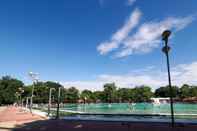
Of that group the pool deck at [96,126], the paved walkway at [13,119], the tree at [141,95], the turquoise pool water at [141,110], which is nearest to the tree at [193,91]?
the tree at [141,95]

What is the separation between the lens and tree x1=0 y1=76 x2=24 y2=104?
311ft

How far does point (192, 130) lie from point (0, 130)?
34.6 ft

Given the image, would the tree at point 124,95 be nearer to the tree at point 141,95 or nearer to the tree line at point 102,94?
the tree line at point 102,94

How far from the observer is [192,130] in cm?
1356

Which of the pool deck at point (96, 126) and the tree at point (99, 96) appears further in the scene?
the tree at point (99, 96)

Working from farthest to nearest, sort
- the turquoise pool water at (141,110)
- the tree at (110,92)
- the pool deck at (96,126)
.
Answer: the tree at (110,92) < the turquoise pool water at (141,110) < the pool deck at (96,126)

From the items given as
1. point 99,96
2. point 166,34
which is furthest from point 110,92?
point 166,34

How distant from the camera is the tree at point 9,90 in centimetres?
9491

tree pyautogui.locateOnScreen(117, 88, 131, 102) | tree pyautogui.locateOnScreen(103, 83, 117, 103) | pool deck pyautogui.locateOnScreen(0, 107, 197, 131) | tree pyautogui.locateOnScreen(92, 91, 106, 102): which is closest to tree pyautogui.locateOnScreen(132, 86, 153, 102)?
tree pyautogui.locateOnScreen(117, 88, 131, 102)

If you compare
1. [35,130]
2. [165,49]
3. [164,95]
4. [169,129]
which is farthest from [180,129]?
[164,95]

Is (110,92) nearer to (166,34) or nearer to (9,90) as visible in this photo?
(9,90)

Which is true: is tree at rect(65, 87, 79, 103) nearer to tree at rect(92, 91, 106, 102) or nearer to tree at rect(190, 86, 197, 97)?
tree at rect(92, 91, 106, 102)

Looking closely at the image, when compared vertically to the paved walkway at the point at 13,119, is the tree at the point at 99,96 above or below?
above

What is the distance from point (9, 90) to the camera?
102m
